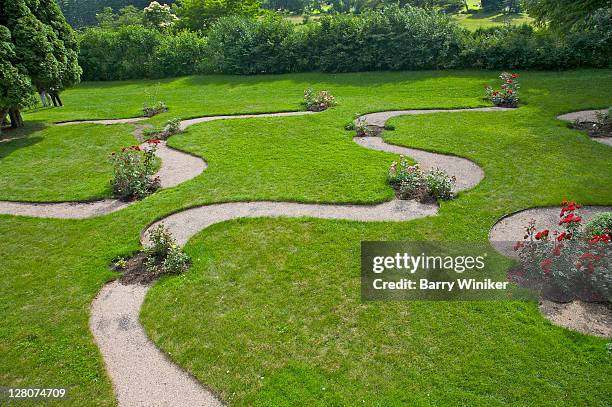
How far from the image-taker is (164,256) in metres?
10.8

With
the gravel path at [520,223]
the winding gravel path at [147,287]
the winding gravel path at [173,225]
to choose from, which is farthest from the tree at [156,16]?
the gravel path at [520,223]

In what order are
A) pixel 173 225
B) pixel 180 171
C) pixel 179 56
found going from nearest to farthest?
pixel 173 225
pixel 180 171
pixel 179 56

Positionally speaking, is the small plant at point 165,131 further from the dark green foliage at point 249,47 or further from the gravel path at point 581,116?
the gravel path at point 581,116

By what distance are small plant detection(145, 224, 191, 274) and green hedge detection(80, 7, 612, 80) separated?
947 inches

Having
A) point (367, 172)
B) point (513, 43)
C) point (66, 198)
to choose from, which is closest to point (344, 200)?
point (367, 172)

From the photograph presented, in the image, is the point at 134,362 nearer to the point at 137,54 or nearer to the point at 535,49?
the point at 535,49

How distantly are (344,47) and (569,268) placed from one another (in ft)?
83.2

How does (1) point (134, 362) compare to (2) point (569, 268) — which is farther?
(2) point (569, 268)

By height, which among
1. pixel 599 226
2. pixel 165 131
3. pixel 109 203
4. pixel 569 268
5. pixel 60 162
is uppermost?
pixel 165 131

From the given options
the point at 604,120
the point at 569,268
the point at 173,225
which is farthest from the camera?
the point at 604,120

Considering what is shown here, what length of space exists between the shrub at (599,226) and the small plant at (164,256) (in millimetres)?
9072

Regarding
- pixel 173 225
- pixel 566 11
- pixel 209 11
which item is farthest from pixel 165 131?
pixel 209 11

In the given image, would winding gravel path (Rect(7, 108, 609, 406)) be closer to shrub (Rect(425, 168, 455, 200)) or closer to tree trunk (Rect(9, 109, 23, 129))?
shrub (Rect(425, 168, 455, 200))

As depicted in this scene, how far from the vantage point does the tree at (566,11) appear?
84.9 ft
